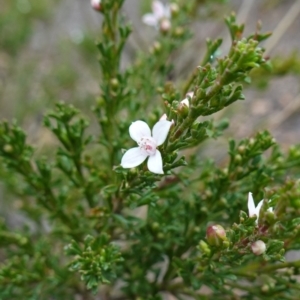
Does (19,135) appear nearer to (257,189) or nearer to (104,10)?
(104,10)

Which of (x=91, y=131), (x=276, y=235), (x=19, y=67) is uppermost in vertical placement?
(x=19, y=67)

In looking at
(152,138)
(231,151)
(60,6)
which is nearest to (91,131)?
(60,6)

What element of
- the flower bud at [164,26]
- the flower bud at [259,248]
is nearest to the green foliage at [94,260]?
the flower bud at [259,248]

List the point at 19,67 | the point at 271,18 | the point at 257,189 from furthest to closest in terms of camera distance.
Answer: the point at 271,18 → the point at 19,67 → the point at 257,189

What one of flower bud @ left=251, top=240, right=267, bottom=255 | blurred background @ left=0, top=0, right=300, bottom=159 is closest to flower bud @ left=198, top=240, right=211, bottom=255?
flower bud @ left=251, top=240, right=267, bottom=255

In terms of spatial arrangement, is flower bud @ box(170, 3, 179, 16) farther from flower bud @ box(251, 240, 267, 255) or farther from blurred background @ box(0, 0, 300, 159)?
flower bud @ box(251, 240, 267, 255)

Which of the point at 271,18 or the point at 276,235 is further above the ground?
the point at 271,18

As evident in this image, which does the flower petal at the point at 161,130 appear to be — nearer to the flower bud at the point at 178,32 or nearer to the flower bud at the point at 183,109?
the flower bud at the point at 183,109

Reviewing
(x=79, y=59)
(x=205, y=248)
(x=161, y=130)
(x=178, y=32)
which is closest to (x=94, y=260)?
(x=205, y=248)
